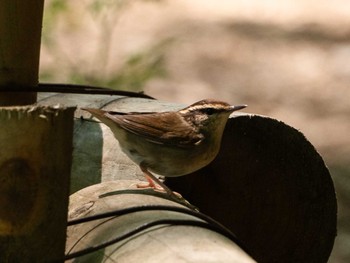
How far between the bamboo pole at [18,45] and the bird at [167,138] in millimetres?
468

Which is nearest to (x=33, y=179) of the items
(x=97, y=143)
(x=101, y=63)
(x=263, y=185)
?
(x=97, y=143)

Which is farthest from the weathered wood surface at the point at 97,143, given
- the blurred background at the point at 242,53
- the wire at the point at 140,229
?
the blurred background at the point at 242,53

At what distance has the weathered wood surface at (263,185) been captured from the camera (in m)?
4.54

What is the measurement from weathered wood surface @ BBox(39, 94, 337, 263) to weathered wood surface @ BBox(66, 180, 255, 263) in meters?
1.00

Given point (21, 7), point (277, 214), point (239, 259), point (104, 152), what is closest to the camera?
point (239, 259)

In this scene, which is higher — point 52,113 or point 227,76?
point 52,113

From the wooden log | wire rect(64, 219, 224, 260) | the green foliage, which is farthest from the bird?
the green foliage

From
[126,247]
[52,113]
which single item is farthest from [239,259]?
[52,113]

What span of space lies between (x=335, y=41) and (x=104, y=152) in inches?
249

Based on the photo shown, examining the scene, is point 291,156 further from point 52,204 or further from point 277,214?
point 52,204

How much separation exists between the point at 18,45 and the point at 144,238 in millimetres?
1217

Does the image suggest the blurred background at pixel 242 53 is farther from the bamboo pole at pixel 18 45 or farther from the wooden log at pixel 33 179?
the wooden log at pixel 33 179

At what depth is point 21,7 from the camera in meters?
3.79

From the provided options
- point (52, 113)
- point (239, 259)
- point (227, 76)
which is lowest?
point (227, 76)
